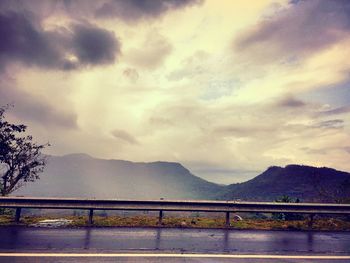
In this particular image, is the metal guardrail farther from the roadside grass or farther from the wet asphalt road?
the wet asphalt road

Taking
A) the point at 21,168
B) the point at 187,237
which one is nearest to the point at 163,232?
the point at 187,237

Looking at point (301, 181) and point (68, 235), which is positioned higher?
point (301, 181)

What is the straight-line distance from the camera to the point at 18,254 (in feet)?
20.9

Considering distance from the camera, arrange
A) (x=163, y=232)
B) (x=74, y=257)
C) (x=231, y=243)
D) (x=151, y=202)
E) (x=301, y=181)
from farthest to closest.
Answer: (x=301, y=181) → (x=151, y=202) → (x=163, y=232) → (x=231, y=243) → (x=74, y=257)

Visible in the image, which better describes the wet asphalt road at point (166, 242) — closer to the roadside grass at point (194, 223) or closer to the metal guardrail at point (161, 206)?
the roadside grass at point (194, 223)

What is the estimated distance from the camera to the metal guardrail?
397 inches

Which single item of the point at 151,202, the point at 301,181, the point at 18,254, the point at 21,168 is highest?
the point at 301,181

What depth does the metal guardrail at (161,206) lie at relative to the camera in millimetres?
10078

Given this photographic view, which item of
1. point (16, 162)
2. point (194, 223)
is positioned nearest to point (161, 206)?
point (194, 223)

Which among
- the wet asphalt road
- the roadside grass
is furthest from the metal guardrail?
the wet asphalt road

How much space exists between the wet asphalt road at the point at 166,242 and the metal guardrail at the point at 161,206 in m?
1.04

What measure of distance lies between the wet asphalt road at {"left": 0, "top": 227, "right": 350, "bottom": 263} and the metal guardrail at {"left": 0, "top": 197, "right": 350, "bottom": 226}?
40.9 inches

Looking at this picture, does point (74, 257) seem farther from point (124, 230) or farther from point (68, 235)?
point (124, 230)

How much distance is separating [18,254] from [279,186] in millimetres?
188216
